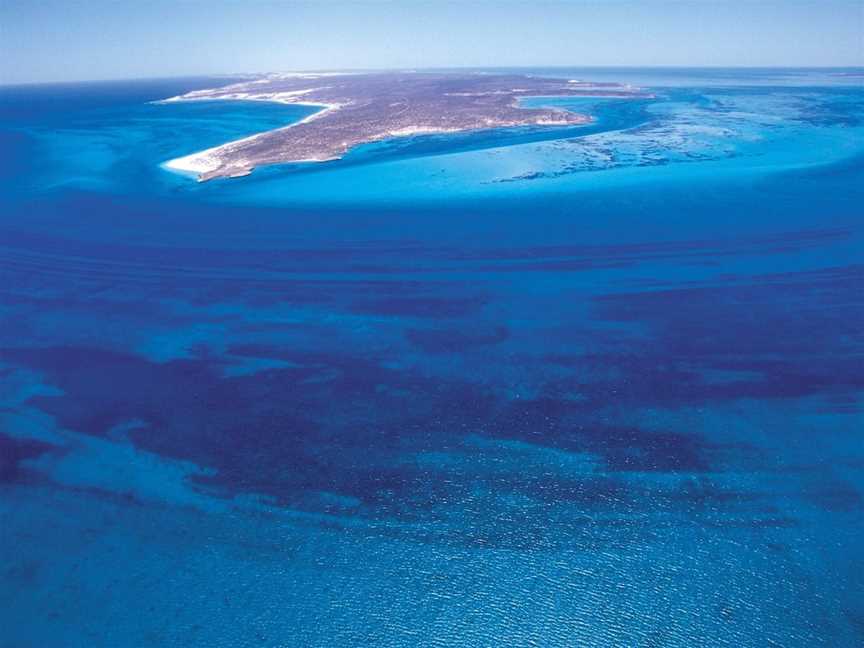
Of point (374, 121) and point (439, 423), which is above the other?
point (374, 121)

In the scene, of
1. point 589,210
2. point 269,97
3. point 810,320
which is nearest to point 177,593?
point 810,320

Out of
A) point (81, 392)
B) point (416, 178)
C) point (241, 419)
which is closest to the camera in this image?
point (241, 419)

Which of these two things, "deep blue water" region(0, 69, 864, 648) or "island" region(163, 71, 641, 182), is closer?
"deep blue water" region(0, 69, 864, 648)

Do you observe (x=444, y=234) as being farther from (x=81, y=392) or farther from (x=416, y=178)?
(x=81, y=392)

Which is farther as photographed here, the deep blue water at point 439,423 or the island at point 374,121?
the island at point 374,121

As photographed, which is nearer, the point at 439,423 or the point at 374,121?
the point at 439,423

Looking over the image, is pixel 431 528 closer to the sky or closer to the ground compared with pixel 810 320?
closer to the ground

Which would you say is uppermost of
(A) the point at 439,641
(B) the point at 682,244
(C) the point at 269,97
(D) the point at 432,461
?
(C) the point at 269,97

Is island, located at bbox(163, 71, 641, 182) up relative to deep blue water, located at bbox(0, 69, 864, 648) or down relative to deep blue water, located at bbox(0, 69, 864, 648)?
up
